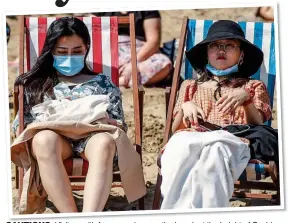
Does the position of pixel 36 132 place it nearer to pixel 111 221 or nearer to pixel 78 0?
pixel 111 221

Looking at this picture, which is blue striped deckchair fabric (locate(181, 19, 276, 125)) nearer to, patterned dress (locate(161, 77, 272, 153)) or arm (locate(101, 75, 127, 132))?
patterned dress (locate(161, 77, 272, 153))

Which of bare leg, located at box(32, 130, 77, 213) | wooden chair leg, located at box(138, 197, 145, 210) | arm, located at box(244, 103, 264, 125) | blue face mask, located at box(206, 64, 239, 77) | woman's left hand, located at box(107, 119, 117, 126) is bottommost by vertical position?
wooden chair leg, located at box(138, 197, 145, 210)

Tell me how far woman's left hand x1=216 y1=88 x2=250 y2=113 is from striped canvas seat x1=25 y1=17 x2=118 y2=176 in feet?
2.96

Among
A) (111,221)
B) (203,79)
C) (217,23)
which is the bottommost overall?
(111,221)

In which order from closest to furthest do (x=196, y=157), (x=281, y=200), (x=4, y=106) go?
(x=196, y=157) < (x=281, y=200) < (x=4, y=106)

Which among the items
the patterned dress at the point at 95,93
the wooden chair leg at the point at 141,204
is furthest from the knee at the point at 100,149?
the wooden chair leg at the point at 141,204

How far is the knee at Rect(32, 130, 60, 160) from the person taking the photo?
4.63 metres

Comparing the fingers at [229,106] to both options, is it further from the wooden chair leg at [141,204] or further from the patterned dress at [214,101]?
the wooden chair leg at [141,204]

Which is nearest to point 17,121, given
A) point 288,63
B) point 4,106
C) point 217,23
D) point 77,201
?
point 4,106

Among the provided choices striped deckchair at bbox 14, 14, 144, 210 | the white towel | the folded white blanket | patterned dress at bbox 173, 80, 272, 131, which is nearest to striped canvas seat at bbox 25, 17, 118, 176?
striped deckchair at bbox 14, 14, 144, 210

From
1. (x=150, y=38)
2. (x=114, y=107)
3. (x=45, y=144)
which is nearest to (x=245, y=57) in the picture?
(x=114, y=107)

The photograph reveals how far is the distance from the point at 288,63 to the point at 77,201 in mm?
1678

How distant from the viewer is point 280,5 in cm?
530

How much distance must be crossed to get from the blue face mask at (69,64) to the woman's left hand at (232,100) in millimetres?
1000
